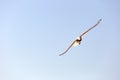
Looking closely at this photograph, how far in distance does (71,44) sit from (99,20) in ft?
16.5

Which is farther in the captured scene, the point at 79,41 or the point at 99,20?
the point at 79,41

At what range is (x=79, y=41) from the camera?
3422 centimetres

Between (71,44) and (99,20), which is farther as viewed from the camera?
(71,44)

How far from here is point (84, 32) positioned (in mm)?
33719

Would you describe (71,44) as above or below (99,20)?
below

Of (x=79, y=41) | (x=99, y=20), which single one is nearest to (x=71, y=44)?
(x=79, y=41)

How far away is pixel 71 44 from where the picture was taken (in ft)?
110

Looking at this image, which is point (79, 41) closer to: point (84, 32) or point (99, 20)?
point (84, 32)

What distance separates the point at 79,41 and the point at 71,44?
1255mm

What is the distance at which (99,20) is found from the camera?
30328 millimetres

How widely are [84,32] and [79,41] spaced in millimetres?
1305

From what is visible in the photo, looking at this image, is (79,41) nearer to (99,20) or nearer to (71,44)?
(71,44)

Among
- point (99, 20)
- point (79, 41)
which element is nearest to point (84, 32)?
point (79, 41)

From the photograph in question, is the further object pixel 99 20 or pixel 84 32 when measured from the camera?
pixel 84 32
